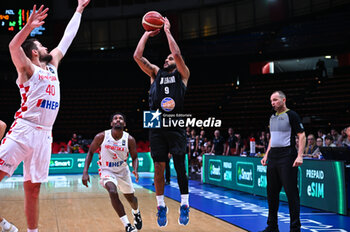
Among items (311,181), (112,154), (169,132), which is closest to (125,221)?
(112,154)

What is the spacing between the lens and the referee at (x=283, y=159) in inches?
227

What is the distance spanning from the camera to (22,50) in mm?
3605

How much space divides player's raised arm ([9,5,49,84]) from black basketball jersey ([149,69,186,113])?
170cm

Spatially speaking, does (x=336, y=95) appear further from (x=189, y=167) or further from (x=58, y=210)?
(x=58, y=210)

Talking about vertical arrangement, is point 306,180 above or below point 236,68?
below

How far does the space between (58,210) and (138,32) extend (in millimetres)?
20273

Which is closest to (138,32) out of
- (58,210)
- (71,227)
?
(58,210)

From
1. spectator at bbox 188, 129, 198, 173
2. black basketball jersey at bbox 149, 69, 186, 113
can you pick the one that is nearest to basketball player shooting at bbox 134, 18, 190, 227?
black basketball jersey at bbox 149, 69, 186, 113

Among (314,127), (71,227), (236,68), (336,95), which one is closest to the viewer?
(71,227)

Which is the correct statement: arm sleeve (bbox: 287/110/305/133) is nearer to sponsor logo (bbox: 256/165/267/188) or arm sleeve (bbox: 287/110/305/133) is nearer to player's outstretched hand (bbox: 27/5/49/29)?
player's outstretched hand (bbox: 27/5/49/29)

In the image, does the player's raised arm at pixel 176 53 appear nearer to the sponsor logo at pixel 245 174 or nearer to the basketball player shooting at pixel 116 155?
the basketball player shooting at pixel 116 155

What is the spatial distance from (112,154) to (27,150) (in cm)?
273

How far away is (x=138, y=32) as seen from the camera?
27.1 metres

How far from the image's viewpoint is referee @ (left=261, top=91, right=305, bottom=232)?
576 centimetres
